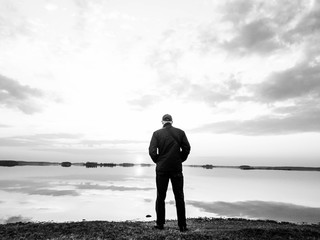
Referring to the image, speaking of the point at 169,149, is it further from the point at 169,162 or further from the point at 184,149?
the point at 184,149

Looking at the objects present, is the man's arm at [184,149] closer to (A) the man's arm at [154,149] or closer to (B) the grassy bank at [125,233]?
(A) the man's arm at [154,149]

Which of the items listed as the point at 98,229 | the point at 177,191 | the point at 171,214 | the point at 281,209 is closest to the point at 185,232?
the point at 177,191

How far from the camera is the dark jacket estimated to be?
28.2 feet

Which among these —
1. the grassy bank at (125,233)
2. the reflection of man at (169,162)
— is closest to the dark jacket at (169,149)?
the reflection of man at (169,162)

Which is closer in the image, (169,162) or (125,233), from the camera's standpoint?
(125,233)

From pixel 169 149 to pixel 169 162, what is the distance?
0.42m

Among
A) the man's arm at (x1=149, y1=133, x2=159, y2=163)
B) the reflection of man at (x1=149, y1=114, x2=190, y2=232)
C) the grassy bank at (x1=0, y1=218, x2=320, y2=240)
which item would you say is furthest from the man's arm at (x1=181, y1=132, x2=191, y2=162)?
the grassy bank at (x1=0, y1=218, x2=320, y2=240)

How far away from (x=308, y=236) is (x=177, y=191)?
4314mm

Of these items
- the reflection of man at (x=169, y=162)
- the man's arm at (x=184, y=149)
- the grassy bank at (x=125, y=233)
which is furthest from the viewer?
the man's arm at (x=184, y=149)

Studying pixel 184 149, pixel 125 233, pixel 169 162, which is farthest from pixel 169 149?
pixel 125 233

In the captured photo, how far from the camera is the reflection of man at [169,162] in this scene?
28.1ft

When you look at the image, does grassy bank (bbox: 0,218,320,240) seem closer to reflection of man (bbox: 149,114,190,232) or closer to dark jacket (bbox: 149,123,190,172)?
reflection of man (bbox: 149,114,190,232)

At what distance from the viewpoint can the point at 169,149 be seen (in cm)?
874

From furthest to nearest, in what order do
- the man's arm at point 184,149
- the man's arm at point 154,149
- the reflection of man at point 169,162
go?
the man's arm at point 184,149
the man's arm at point 154,149
the reflection of man at point 169,162
